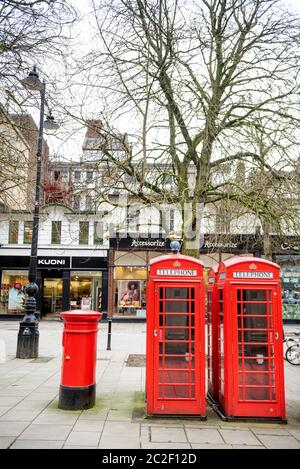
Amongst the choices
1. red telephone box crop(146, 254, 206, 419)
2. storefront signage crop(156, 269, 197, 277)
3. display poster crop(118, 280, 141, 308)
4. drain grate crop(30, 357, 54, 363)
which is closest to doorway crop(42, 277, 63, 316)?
display poster crop(118, 280, 141, 308)

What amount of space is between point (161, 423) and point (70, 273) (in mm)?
20802

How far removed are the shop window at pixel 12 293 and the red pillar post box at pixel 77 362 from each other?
2053cm

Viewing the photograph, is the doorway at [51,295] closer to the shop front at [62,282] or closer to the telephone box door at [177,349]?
the shop front at [62,282]

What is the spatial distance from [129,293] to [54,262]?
514 centimetres

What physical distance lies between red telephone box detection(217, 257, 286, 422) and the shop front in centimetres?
1997

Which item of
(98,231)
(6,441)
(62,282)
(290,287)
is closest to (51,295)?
(62,282)

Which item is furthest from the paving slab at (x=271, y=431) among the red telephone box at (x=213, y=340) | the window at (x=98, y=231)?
the window at (x=98, y=231)

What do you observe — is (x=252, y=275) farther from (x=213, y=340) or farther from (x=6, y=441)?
(x=6, y=441)

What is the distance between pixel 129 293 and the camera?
26.0 m

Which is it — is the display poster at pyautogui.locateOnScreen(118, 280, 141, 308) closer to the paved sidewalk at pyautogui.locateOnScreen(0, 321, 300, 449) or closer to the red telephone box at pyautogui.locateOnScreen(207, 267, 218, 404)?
the paved sidewalk at pyautogui.locateOnScreen(0, 321, 300, 449)

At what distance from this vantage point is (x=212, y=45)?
951 centimetres

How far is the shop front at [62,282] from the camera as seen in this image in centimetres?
2586

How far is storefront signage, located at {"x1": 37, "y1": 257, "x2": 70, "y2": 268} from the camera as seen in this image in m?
25.9
